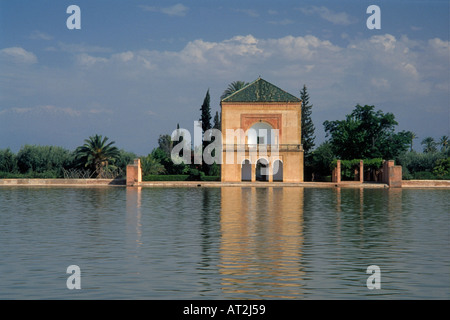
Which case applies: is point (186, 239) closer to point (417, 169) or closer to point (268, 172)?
point (268, 172)

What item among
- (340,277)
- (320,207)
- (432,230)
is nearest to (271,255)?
(340,277)

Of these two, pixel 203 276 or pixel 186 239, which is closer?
pixel 203 276

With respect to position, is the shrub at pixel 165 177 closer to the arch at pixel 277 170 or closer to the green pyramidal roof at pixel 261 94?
the green pyramidal roof at pixel 261 94

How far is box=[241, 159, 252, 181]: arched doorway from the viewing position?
45.5 meters

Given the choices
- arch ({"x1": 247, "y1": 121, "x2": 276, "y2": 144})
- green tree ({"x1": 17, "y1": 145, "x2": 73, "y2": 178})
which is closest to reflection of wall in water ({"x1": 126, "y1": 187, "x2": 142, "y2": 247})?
arch ({"x1": 247, "y1": 121, "x2": 276, "y2": 144})

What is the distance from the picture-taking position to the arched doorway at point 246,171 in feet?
149

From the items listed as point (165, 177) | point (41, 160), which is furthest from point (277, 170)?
point (41, 160)

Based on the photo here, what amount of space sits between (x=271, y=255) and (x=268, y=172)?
112 feet

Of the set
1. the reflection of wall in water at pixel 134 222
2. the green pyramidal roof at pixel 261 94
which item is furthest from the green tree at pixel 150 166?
the reflection of wall in water at pixel 134 222

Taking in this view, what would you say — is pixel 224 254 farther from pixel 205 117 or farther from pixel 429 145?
pixel 429 145

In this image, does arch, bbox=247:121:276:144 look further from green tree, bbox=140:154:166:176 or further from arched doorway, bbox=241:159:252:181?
green tree, bbox=140:154:166:176

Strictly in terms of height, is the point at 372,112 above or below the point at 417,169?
above

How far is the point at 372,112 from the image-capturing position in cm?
4741
